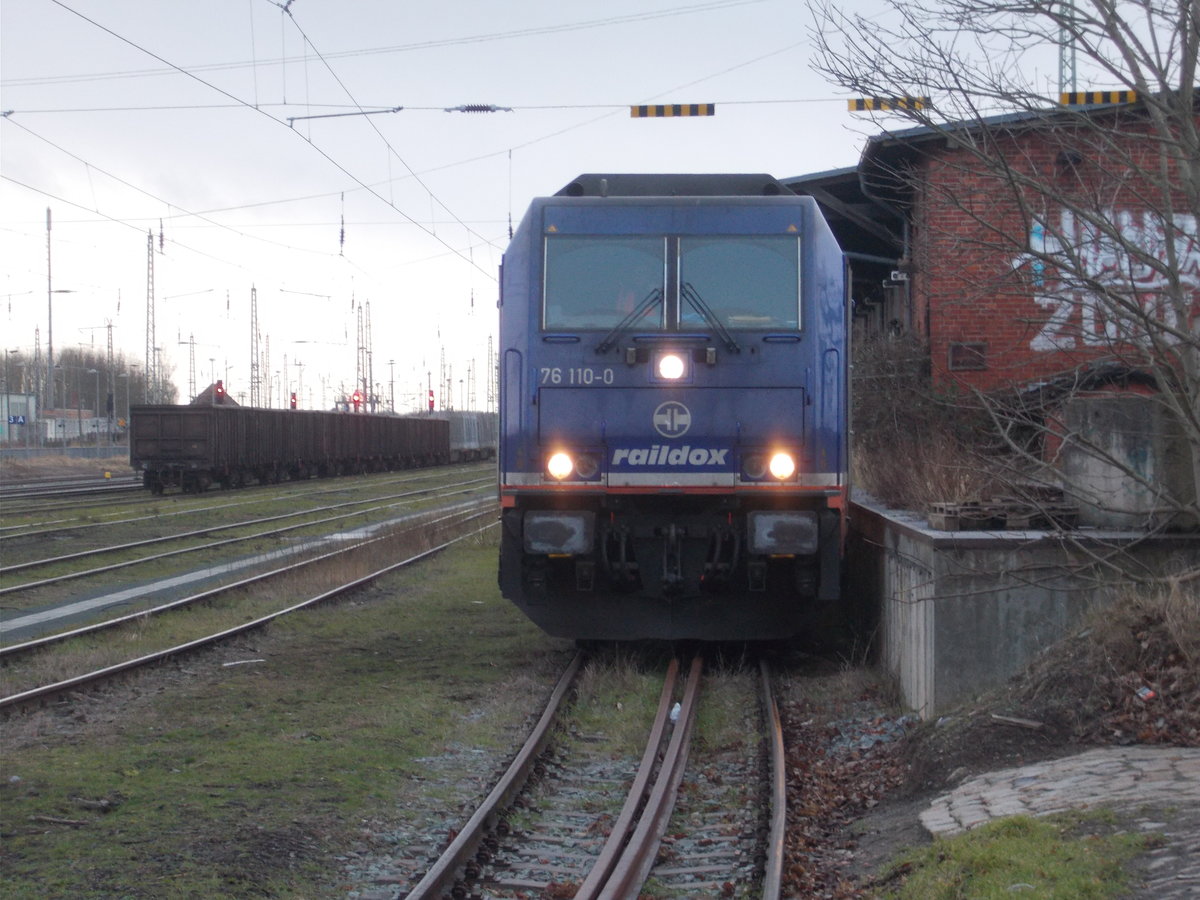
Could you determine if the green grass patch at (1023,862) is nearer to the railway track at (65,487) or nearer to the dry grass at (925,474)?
the dry grass at (925,474)

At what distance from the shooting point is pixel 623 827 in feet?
19.6

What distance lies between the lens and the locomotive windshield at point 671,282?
9086 millimetres

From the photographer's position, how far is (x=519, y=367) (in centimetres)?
906

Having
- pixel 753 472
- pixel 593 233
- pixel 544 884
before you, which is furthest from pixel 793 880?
pixel 593 233

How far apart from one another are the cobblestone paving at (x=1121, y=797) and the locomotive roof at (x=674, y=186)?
4.97 metres

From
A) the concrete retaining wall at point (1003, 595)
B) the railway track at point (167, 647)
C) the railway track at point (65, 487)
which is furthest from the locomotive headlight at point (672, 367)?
the railway track at point (65, 487)

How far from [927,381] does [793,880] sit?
10.7 metres

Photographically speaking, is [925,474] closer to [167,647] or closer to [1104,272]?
[1104,272]

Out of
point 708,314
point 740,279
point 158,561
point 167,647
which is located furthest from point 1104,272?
point 158,561

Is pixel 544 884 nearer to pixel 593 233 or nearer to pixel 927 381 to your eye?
pixel 593 233

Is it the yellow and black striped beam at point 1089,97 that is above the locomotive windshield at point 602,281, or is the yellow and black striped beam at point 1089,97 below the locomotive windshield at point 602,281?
above

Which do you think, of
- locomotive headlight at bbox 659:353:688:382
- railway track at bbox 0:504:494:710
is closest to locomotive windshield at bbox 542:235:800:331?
locomotive headlight at bbox 659:353:688:382

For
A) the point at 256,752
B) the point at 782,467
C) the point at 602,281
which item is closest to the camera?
the point at 256,752

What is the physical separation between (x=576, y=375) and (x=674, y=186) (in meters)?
1.81
